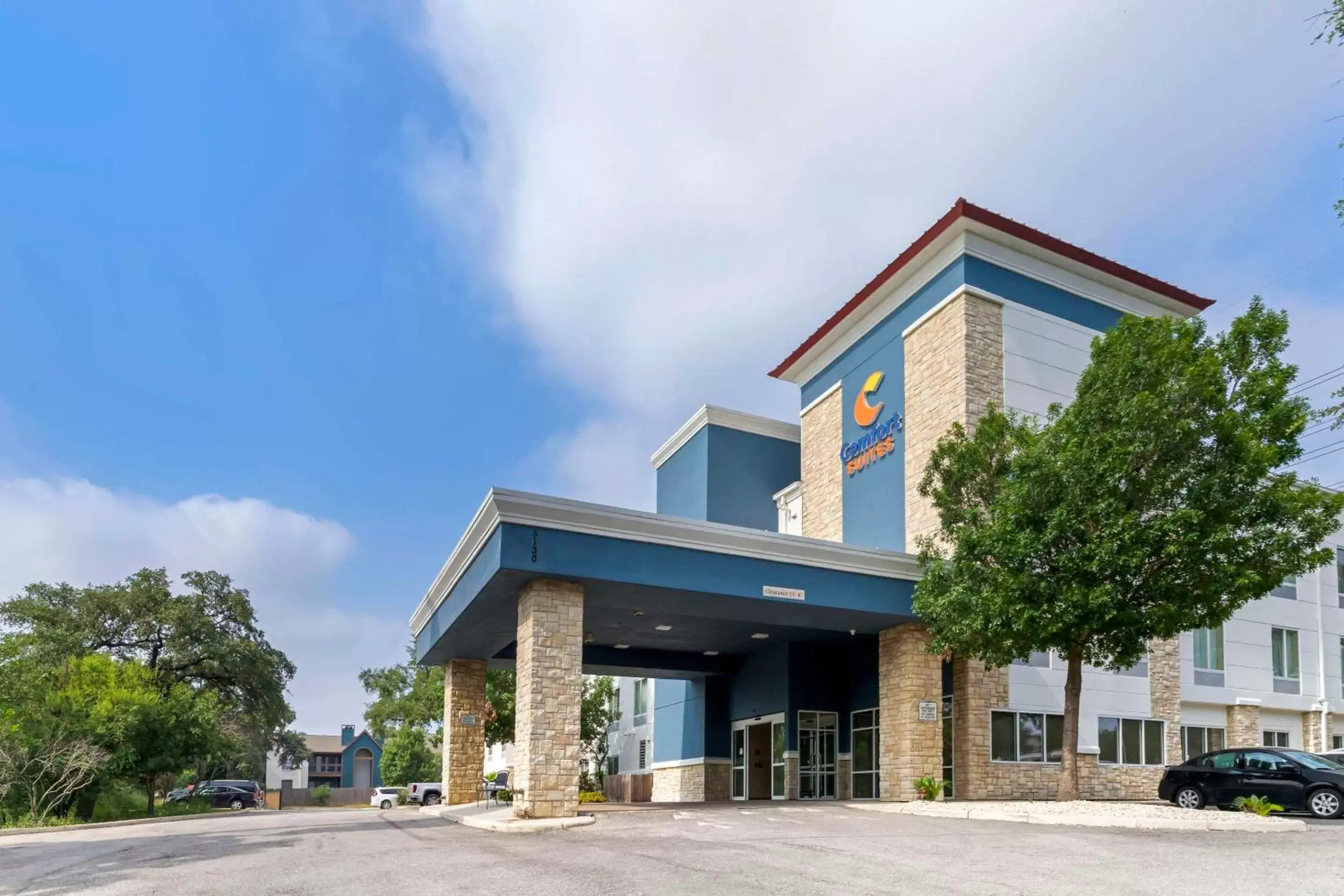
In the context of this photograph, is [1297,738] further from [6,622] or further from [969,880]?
[6,622]

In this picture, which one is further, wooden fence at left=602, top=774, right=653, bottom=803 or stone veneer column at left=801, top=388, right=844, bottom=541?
wooden fence at left=602, top=774, right=653, bottom=803

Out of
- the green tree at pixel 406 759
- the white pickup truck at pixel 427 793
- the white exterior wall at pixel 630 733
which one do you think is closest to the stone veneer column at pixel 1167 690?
the white exterior wall at pixel 630 733

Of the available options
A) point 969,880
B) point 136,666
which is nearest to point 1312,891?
point 969,880

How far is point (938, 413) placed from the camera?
26.0 meters

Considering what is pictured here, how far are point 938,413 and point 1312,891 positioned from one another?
1748cm

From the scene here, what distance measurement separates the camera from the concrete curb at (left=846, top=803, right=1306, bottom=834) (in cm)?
1537

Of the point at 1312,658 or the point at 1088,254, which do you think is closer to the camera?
the point at 1088,254

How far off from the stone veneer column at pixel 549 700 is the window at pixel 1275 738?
23.6m

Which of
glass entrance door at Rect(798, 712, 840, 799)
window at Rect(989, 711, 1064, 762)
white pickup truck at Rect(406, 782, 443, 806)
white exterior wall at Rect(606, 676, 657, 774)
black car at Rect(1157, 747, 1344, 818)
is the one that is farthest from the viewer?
white exterior wall at Rect(606, 676, 657, 774)

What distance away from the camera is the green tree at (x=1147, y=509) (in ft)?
61.1

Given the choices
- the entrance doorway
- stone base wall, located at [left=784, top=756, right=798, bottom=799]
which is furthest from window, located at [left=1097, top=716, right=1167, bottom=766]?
the entrance doorway

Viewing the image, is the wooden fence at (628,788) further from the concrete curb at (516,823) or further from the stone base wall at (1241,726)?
the stone base wall at (1241,726)

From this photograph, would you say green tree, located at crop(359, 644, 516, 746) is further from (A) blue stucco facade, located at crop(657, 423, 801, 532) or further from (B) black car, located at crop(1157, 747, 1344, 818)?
(B) black car, located at crop(1157, 747, 1344, 818)

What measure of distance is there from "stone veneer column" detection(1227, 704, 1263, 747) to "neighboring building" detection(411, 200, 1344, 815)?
0.24ft
